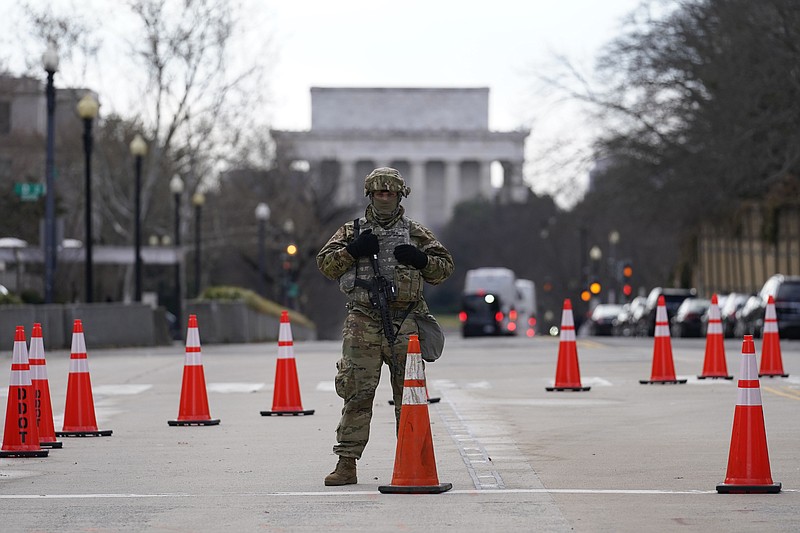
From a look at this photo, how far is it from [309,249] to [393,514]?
221 feet

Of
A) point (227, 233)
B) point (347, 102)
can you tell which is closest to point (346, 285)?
point (227, 233)

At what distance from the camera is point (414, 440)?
31.6ft

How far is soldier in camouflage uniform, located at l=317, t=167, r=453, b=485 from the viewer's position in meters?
10.2

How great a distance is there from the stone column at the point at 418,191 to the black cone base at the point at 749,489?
12426 cm

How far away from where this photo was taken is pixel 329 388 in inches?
808

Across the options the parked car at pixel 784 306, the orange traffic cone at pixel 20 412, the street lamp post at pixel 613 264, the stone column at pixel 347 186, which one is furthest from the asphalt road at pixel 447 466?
the street lamp post at pixel 613 264

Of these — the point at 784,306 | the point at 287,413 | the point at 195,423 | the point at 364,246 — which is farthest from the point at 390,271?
the point at 784,306

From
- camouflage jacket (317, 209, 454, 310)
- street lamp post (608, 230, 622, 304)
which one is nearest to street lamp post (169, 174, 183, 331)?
street lamp post (608, 230, 622, 304)

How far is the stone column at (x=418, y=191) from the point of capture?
135m

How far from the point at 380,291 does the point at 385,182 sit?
639 mm

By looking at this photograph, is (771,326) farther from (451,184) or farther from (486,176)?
(451,184)

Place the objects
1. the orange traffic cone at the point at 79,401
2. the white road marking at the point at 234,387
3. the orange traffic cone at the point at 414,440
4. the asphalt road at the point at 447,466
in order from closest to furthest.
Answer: the asphalt road at the point at 447,466
the orange traffic cone at the point at 414,440
the orange traffic cone at the point at 79,401
the white road marking at the point at 234,387

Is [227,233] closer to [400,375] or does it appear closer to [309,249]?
[309,249]

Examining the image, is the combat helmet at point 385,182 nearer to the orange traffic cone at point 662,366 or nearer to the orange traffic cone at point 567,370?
the orange traffic cone at point 567,370
